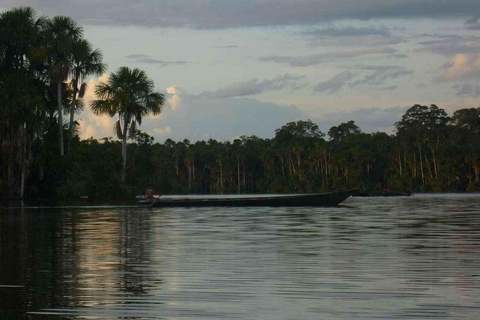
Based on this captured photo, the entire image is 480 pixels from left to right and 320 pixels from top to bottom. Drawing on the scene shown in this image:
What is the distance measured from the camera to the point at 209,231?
3008 centimetres

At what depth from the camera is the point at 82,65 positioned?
75.6m

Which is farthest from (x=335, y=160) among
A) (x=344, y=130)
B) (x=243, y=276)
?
(x=243, y=276)

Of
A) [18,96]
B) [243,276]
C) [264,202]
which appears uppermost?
[18,96]

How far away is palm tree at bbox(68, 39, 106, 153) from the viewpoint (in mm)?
74312

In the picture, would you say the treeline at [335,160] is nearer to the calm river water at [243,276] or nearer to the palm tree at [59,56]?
the palm tree at [59,56]

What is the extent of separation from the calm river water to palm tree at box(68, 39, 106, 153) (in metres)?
48.1

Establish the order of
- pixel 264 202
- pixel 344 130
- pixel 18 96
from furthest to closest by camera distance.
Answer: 1. pixel 344 130
2. pixel 18 96
3. pixel 264 202

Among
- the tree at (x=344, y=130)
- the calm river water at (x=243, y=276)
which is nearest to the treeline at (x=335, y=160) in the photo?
the tree at (x=344, y=130)

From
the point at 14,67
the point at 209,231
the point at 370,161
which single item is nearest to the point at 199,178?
the point at 370,161

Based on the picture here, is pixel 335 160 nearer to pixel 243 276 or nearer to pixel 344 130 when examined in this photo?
pixel 344 130

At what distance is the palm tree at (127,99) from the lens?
2960 inches

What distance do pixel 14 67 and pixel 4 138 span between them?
7.35 metres

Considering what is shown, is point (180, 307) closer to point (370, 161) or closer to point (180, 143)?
point (370, 161)

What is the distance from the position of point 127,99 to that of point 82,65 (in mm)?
4749
